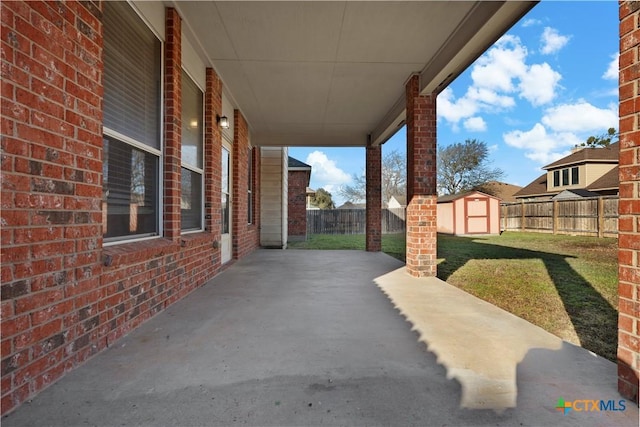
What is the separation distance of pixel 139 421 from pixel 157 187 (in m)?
2.56

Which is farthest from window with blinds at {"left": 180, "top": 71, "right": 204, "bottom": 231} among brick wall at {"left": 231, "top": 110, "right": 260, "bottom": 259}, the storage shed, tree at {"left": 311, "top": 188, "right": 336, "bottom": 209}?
tree at {"left": 311, "top": 188, "right": 336, "bottom": 209}

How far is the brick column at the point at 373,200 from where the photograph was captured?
365 inches

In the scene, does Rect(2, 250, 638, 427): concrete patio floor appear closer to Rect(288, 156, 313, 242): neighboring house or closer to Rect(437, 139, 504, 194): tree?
Rect(288, 156, 313, 242): neighboring house

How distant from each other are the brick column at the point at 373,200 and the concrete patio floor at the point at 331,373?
18.8 feet

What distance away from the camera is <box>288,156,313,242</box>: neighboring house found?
1472cm

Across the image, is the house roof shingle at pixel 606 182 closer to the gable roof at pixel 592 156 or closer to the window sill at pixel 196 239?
the gable roof at pixel 592 156

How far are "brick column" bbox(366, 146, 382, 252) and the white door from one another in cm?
424

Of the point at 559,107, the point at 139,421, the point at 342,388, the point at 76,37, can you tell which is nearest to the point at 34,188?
the point at 76,37

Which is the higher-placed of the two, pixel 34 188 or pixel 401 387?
pixel 34 188

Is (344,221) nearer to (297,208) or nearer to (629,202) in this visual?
(297,208)

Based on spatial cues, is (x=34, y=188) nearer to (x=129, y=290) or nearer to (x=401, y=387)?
(x=129, y=290)

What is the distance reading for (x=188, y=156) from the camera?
4426mm

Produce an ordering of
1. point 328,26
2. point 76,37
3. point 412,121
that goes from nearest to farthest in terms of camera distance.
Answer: point 76,37, point 328,26, point 412,121

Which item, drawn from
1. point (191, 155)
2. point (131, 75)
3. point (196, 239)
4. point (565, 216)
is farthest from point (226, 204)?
point (565, 216)
